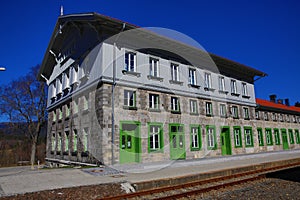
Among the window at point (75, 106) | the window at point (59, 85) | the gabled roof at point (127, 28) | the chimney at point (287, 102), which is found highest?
the gabled roof at point (127, 28)

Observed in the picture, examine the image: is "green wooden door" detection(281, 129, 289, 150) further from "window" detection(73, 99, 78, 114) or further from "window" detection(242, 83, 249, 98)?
"window" detection(73, 99, 78, 114)

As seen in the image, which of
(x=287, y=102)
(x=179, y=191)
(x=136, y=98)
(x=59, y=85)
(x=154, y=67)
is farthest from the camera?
(x=287, y=102)

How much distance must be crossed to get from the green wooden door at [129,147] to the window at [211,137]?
22.9ft

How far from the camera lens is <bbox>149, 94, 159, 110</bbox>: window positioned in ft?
48.3

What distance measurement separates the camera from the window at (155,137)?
45.8 feet

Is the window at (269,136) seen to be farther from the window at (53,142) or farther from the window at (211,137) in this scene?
the window at (53,142)

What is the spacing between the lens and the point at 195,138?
16859 millimetres

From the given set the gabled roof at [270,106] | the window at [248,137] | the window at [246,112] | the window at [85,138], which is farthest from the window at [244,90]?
the window at [85,138]

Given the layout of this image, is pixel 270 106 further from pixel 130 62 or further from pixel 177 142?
pixel 130 62

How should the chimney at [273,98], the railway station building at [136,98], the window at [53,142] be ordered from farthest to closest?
the chimney at [273,98]
the window at [53,142]
the railway station building at [136,98]

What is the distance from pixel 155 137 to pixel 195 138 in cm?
399

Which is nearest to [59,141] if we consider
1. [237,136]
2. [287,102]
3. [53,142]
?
[53,142]

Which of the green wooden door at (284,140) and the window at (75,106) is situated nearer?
the window at (75,106)

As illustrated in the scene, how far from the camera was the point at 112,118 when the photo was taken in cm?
1256
